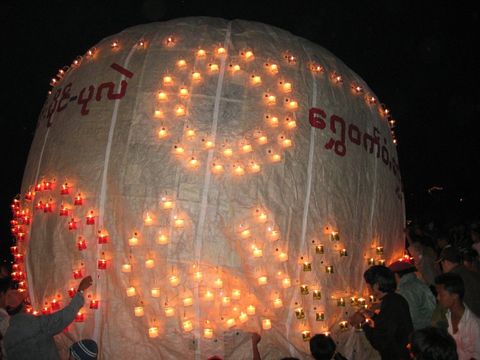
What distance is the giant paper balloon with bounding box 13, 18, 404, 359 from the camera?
5680 mm

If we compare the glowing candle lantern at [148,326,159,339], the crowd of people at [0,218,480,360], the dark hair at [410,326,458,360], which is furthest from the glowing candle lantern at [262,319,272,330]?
the dark hair at [410,326,458,360]

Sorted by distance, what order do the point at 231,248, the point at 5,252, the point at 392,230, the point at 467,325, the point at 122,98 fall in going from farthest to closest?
1. the point at 5,252
2. the point at 392,230
3. the point at 122,98
4. the point at 231,248
5. the point at 467,325

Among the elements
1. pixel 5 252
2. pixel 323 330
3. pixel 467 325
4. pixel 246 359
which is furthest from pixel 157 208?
pixel 5 252

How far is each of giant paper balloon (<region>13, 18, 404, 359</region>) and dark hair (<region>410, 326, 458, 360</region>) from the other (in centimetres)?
294

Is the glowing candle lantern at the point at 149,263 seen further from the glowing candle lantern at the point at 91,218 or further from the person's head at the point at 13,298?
the person's head at the point at 13,298

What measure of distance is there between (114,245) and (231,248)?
1.48 m

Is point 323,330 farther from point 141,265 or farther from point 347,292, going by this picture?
point 141,265

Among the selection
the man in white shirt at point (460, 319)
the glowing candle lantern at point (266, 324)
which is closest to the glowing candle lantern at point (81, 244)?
the glowing candle lantern at point (266, 324)

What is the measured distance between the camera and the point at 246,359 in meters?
5.73

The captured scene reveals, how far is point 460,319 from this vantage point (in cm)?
407

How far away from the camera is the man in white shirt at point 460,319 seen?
396cm

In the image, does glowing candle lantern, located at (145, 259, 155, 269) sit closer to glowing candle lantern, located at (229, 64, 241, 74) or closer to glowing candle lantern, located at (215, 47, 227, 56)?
glowing candle lantern, located at (229, 64, 241, 74)

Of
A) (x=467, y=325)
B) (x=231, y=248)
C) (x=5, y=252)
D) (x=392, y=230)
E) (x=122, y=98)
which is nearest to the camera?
(x=467, y=325)

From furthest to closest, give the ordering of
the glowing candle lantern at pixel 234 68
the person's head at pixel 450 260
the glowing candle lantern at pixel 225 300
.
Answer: the glowing candle lantern at pixel 234 68
the glowing candle lantern at pixel 225 300
the person's head at pixel 450 260
